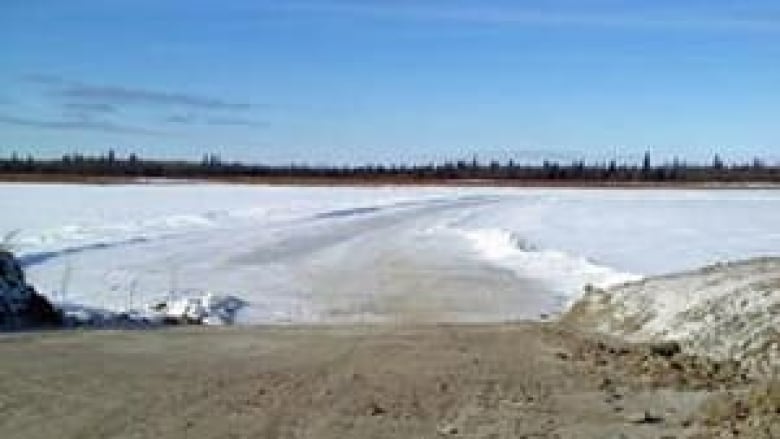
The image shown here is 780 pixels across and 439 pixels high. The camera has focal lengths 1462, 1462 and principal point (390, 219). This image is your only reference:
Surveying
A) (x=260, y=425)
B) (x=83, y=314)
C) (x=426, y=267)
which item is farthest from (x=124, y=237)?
(x=260, y=425)

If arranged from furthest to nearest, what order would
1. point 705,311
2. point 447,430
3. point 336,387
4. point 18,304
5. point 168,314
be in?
point 168,314, point 18,304, point 705,311, point 336,387, point 447,430

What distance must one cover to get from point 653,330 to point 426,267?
607 inches

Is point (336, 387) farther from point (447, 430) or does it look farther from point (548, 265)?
point (548, 265)

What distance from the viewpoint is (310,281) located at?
26.4 m

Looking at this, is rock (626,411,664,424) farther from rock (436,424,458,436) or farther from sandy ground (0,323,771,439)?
rock (436,424,458,436)

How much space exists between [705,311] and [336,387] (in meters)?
4.52

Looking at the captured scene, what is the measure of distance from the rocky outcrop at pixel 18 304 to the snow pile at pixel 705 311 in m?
6.19

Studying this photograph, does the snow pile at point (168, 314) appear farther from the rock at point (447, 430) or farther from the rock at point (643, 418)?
the rock at point (643, 418)

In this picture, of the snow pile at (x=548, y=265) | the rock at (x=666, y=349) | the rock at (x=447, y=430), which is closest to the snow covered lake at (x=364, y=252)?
the snow pile at (x=548, y=265)

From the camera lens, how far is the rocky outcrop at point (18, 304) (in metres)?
16.7

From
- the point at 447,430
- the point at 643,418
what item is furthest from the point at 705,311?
the point at 447,430

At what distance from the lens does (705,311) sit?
1402 cm

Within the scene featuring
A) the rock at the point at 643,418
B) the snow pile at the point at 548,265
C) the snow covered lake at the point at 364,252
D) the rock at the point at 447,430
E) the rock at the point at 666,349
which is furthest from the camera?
the snow pile at the point at 548,265

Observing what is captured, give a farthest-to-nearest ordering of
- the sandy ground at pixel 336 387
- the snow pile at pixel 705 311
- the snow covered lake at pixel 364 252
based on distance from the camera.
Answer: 1. the snow covered lake at pixel 364 252
2. the snow pile at pixel 705 311
3. the sandy ground at pixel 336 387
